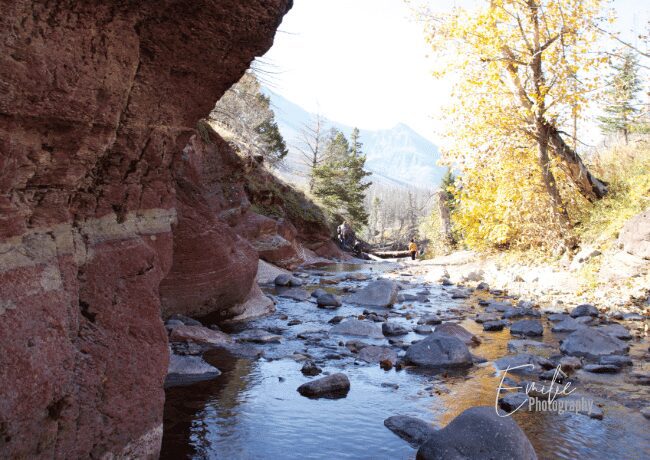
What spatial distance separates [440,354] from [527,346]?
1906 millimetres

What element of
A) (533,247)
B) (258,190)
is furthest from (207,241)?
(258,190)

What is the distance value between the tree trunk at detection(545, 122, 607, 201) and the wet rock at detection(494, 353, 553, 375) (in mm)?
9199

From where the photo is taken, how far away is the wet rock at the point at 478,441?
3.93 metres

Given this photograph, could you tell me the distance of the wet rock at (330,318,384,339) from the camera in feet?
28.9

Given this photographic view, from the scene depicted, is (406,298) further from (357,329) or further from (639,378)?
(639,378)

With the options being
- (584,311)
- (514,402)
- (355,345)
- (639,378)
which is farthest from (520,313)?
(514,402)

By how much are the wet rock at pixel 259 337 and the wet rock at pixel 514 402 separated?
3792mm

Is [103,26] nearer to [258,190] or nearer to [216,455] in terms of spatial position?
[216,455]

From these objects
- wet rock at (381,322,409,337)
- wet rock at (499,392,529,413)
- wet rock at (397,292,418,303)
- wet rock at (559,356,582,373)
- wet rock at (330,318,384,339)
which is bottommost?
wet rock at (397,292,418,303)

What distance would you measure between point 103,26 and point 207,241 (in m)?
5.54

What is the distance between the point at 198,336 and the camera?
24.8ft

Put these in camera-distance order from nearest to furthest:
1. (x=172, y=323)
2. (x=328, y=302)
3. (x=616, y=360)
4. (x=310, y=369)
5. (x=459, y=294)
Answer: (x=310, y=369) → (x=616, y=360) → (x=172, y=323) → (x=328, y=302) → (x=459, y=294)

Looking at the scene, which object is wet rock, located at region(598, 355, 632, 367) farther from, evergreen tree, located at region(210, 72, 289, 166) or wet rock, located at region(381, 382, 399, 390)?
evergreen tree, located at region(210, 72, 289, 166)

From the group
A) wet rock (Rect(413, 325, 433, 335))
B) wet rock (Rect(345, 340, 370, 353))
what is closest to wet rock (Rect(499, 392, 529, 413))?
wet rock (Rect(345, 340, 370, 353))
